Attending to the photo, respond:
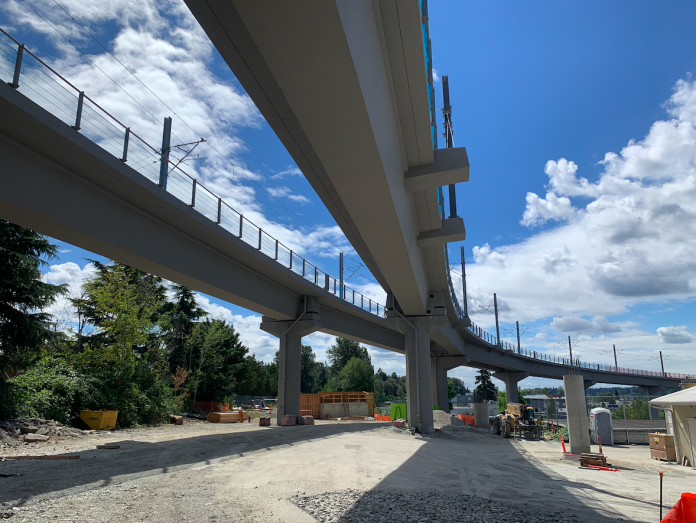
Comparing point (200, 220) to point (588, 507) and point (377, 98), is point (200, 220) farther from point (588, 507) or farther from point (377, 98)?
point (588, 507)

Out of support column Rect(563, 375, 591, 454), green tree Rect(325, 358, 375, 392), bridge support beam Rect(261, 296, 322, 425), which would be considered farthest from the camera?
green tree Rect(325, 358, 375, 392)

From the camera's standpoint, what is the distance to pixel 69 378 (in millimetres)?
20172

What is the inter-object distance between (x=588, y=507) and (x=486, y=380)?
85.6 m

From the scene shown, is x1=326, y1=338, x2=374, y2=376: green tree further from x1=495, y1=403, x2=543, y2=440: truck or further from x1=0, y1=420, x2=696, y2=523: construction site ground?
x1=0, y1=420, x2=696, y2=523: construction site ground

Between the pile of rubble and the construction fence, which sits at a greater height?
the pile of rubble

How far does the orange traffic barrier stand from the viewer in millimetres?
5172

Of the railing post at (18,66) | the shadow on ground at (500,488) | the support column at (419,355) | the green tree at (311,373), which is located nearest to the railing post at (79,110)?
the railing post at (18,66)

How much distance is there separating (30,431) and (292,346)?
14517 millimetres

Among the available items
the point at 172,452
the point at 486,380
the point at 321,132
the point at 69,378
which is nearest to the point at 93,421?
the point at 69,378

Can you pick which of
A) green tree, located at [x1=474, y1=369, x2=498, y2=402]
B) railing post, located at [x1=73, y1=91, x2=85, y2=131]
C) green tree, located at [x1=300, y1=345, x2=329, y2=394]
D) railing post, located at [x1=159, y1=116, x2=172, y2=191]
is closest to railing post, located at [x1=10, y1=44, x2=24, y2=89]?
railing post, located at [x1=73, y1=91, x2=85, y2=131]

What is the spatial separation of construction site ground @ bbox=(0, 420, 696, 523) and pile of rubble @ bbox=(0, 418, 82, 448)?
594 mm

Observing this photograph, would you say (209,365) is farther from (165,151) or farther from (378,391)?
(378,391)

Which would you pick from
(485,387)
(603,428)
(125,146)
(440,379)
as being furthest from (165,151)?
(485,387)

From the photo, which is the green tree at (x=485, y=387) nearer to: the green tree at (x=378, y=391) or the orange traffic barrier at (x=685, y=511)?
the green tree at (x=378, y=391)
